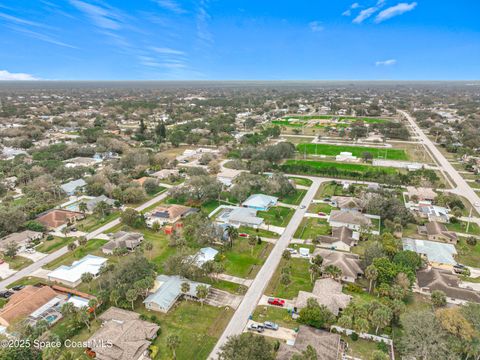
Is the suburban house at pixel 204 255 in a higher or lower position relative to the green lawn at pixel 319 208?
higher

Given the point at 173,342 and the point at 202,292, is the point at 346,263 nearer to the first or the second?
the point at 202,292

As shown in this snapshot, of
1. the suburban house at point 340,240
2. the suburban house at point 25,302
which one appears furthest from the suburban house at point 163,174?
the suburban house at point 340,240

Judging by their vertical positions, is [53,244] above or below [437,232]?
below

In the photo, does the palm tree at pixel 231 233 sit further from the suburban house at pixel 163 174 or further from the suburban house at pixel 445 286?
the suburban house at pixel 163 174

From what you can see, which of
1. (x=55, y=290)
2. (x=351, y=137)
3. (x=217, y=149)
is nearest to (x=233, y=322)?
(x=55, y=290)

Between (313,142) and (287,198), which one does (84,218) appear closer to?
(287,198)

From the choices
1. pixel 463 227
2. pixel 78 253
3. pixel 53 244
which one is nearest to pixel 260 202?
pixel 78 253


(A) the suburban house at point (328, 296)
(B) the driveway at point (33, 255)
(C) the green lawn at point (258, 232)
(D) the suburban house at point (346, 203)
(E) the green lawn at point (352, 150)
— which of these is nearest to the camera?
(A) the suburban house at point (328, 296)
